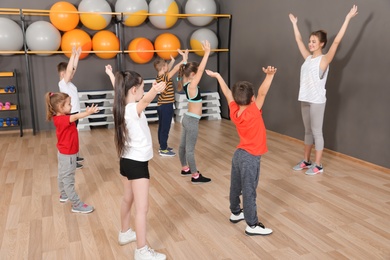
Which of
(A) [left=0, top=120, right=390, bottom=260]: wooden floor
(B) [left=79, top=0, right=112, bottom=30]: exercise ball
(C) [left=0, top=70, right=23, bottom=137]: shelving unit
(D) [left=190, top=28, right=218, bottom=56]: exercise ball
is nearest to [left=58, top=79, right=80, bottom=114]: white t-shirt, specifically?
(A) [left=0, top=120, right=390, bottom=260]: wooden floor

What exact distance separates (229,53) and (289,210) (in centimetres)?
436

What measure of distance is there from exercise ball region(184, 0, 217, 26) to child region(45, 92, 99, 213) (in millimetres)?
4246

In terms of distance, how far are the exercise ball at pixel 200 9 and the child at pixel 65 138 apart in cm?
425

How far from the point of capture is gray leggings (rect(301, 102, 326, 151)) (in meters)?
3.56

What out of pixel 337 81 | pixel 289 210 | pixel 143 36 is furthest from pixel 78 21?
pixel 289 210

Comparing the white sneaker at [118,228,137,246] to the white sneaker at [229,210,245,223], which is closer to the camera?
the white sneaker at [118,228,137,246]

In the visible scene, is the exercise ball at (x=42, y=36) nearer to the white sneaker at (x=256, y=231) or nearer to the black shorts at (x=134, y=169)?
the black shorts at (x=134, y=169)

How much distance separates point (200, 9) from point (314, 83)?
3.45 m

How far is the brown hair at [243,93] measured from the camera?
7.22 feet

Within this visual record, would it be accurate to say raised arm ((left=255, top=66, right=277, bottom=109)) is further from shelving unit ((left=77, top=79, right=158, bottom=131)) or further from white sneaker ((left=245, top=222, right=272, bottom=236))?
shelving unit ((left=77, top=79, right=158, bottom=131))

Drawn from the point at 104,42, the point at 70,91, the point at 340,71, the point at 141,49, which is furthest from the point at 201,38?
the point at 70,91

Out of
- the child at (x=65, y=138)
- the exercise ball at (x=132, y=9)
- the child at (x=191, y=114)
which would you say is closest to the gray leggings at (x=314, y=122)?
the child at (x=191, y=114)

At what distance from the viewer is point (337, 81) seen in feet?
13.8

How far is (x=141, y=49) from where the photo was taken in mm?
6055
